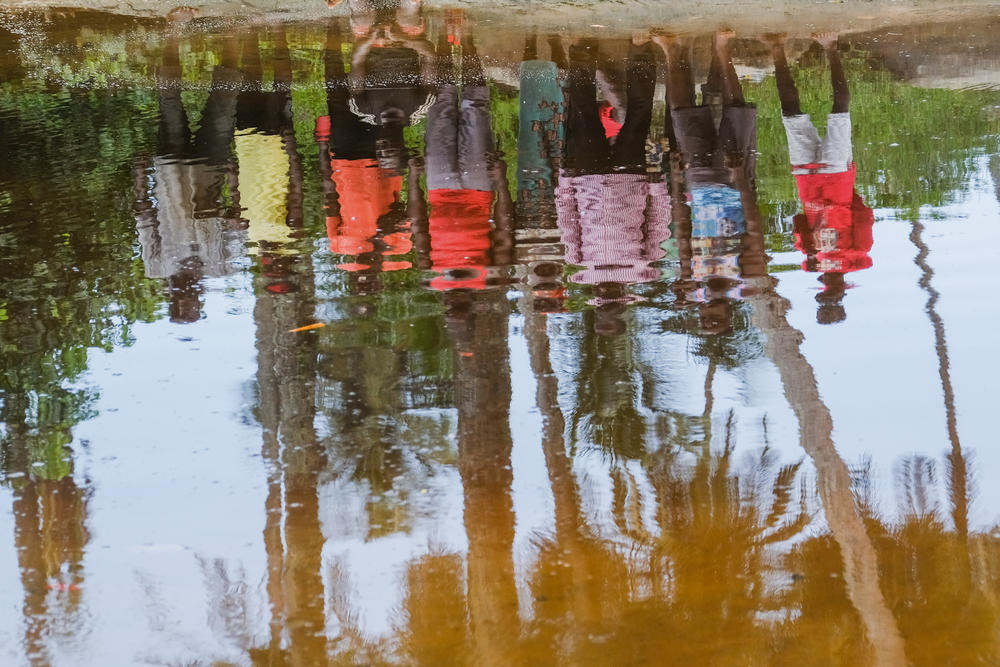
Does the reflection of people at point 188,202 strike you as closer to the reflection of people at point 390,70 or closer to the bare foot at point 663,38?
the reflection of people at point 390,70

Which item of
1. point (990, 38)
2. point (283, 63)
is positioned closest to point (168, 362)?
point (283, 63)

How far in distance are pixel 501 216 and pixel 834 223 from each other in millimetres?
1822

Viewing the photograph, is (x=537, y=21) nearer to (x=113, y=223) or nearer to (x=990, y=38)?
(x=990, y=38)

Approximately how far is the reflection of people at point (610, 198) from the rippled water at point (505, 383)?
3cm

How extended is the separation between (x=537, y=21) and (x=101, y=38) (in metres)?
4.61

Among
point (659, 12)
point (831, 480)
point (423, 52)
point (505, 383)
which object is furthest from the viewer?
point (659, 12)

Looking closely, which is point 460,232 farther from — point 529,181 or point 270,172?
point 270,172

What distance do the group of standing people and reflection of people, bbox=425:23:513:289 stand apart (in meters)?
0.02

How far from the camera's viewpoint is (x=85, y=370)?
15.9 feet

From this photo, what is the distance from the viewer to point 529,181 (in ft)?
24.6

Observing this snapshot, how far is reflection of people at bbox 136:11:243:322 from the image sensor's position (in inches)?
237

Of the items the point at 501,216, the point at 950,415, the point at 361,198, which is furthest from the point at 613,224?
the point at 950,415

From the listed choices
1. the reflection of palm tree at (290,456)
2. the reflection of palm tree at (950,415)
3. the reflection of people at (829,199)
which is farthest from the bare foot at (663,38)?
the reflection of palm tree at (290,456)

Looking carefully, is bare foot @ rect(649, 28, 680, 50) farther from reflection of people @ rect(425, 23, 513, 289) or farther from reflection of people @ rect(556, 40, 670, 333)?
reflection of people @ rect(425, 23, 513, 289)
